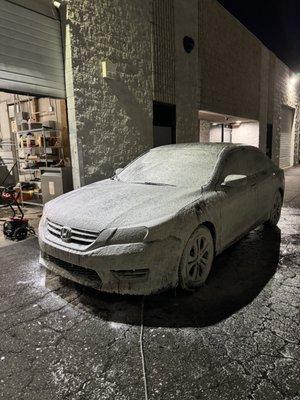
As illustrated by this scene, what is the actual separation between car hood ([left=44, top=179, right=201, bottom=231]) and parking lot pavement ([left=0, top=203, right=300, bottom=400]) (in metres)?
0.87

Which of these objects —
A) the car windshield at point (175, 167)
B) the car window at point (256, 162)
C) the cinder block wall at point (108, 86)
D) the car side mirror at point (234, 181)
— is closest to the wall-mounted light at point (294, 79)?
the cinder block wall at point (108, 86)

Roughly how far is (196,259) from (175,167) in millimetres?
1389

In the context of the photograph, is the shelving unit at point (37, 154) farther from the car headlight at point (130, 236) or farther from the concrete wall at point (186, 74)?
the car headlight at point (130, 236)

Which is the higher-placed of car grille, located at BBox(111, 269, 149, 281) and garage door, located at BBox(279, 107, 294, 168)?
garage door, located at BBox(279, 107, 294, 168)

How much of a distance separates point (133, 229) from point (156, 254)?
0.31 meters

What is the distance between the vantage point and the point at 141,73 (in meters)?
8.38

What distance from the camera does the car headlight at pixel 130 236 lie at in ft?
9.22

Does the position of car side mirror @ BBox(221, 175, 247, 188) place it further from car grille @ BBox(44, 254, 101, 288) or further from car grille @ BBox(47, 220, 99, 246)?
car grille @ BBox(44, 254, 101, 288)

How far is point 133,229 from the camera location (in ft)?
9.29

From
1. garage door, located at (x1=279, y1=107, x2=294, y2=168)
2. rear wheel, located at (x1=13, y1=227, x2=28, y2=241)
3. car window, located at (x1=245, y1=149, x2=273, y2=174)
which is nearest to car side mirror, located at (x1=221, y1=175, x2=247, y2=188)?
car window, located at (x1=245, y1=149, x2=273, y2=174)

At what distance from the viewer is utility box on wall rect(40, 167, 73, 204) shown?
6.99 meters

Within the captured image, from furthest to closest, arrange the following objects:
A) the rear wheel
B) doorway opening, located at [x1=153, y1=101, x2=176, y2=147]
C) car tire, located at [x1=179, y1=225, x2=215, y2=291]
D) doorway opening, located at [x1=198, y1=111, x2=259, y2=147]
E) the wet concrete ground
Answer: doorway opening, located at [x1=198, y1=111, x2=259, y2=147] → doorway opening, located at [x1=153, y1=101, x2=176, y2=147] → the rear wheel → car tire, located at [x1=179, y1=225, x2=215, y2=291] → the wet concrete ground

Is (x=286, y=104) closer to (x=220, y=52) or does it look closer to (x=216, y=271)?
(x=220, y=52)

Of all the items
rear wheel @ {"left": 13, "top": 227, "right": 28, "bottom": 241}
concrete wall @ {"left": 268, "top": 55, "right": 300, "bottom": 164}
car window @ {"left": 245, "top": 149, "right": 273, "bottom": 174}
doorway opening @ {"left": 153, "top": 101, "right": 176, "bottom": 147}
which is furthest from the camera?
concrete wall @ {"left": 268, "top": 55, "right": 300, "bottom": 164}
